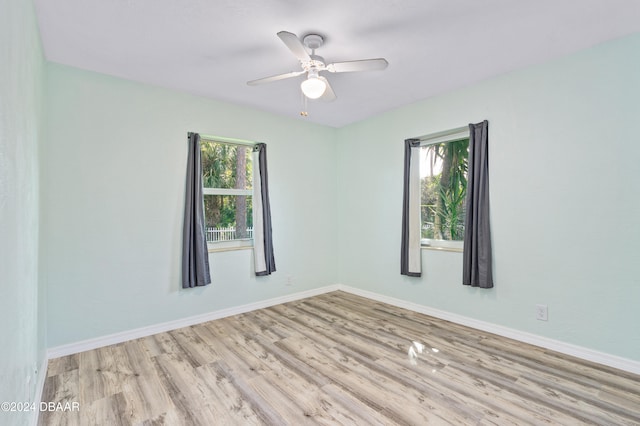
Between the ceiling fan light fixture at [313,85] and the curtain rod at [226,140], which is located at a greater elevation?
the ceiling fan light fixture at [313,85]

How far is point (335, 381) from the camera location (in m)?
2.29

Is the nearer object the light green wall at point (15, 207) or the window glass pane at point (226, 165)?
the light green wall at point (15, 207)

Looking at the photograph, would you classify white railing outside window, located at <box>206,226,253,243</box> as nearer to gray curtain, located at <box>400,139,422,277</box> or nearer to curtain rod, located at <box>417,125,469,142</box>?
gray curtain, located at <box>400,139,422,277</box>

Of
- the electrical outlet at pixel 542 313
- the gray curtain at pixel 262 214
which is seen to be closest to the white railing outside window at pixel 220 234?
the gray curtain at pixel 262 214

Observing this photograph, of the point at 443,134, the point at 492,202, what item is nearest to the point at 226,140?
the point at 443,134

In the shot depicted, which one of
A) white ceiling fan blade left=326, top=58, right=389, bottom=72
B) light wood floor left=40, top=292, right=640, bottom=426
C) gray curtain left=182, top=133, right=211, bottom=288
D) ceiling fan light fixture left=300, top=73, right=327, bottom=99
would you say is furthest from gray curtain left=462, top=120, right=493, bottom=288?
gray curtain left=182, top=133, right=211, bottom=288

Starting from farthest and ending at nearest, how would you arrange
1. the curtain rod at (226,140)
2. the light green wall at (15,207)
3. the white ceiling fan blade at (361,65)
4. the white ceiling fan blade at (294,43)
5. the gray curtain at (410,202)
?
the gray curtain at (410,202), the curtain rod at (226,140), the white ceiling fan blade at (361,65), the white ceiling fan blade at (294,43), the light green wall at (15,207)

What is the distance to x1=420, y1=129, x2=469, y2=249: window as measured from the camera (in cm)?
356

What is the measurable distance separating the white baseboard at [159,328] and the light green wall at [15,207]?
1.33 metres

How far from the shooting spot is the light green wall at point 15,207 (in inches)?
42.3

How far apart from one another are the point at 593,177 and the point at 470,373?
1842 mm

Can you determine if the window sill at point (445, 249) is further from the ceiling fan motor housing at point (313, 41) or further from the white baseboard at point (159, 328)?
the ceiling fan motor housing at point (313, 41)

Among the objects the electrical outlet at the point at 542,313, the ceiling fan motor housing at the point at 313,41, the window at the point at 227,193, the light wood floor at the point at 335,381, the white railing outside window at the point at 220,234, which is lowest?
the light wood floor at the point at 335,381

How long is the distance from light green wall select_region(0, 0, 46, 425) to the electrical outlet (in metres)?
3.49
